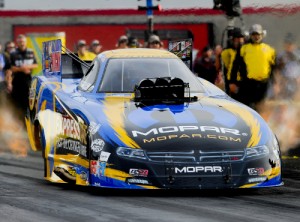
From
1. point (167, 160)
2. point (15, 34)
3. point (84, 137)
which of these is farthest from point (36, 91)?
point (15, 34)

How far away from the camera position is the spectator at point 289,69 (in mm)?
18344

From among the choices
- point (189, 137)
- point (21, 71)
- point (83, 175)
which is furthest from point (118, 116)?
point (21, 71)

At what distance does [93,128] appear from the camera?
34.4ft

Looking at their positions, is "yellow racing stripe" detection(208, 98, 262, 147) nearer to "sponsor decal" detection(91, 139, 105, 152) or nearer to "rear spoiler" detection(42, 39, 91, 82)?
"sponsor decal" detection(91, 139, 105, 152)

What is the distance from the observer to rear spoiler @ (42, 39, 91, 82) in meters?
13.7

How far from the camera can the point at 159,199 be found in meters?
9.90

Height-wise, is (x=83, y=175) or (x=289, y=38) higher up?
(x=289, y=38)

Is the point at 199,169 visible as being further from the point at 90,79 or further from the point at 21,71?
the point at 21,71

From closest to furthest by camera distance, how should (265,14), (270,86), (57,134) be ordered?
(57,134) < (270,86) < (265,14)

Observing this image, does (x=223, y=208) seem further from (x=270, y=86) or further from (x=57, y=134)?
(x=270, y=86)

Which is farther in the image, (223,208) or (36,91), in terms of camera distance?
(36,91)

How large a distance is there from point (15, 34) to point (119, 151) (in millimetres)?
21700

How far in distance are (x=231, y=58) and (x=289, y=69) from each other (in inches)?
45.8

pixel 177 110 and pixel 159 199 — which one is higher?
pixel 177 110
